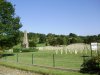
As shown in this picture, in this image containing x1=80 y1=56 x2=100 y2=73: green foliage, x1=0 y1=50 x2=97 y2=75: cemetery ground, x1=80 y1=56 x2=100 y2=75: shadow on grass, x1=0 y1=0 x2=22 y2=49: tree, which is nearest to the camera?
x1=80 y1=56 x2=100 y2=75: shadow on grass

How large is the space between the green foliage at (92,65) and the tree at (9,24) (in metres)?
28.4

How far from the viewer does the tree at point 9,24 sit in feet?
150

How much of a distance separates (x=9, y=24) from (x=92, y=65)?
99.7ft

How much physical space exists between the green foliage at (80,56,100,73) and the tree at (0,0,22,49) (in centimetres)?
2844

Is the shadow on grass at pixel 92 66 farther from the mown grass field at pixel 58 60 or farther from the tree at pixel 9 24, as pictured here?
the tree at pixel 9 24

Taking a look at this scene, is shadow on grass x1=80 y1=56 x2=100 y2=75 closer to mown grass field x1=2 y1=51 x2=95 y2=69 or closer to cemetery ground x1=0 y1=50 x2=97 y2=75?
cemetery ground x1=0 y1=50 x2=97 y2=75

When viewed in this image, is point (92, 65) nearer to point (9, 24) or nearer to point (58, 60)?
point (58, 60)

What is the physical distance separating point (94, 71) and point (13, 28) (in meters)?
31.0

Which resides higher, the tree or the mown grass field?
the tree

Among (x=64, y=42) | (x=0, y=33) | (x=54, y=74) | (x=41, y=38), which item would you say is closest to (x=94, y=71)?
(x=54, y=74)

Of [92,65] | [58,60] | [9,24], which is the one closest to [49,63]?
[58,60]

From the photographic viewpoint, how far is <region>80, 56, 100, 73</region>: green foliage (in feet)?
59.5

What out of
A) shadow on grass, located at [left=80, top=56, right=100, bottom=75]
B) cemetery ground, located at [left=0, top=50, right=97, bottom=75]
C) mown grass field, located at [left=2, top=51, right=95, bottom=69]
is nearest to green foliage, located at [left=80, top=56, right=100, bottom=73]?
shadow on grass, located at [left=80, top=56, right=100, bottom=75]

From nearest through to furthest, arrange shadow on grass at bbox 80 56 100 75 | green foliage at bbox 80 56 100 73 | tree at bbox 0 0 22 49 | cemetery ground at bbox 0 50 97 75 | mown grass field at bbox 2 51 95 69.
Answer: shadow on grass at bbox 80 56 100 75 → green foliage at bbox 80 56 100 73 → cemetery ground at bbox 0 50 97 75 → mown grass field at bbox 2 51 95 69 → tree at bbox 0 0 22 49
